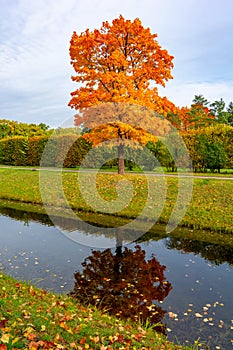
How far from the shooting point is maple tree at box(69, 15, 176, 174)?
1548cm

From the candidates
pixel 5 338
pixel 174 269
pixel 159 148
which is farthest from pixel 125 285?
pixel 159 148

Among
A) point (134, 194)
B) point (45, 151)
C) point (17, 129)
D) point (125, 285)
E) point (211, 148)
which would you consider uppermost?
point (17, 129)

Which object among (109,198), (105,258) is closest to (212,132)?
(109,198)

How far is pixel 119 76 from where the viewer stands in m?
15.2

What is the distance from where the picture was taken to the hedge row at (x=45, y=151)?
27.0 m

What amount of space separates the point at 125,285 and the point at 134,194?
764 centimetres

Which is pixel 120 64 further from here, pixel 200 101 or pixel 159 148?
pixel 200 101

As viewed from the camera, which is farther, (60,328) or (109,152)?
(109,152)

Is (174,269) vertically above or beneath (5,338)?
beneath

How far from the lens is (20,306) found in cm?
470

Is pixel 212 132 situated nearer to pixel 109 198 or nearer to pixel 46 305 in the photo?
pixel 109 198

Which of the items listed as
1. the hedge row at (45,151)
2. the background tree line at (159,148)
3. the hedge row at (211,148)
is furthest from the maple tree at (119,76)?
the hedge row at (45,151)

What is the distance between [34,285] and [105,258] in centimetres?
224

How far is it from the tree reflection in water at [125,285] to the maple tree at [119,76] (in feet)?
27.0
